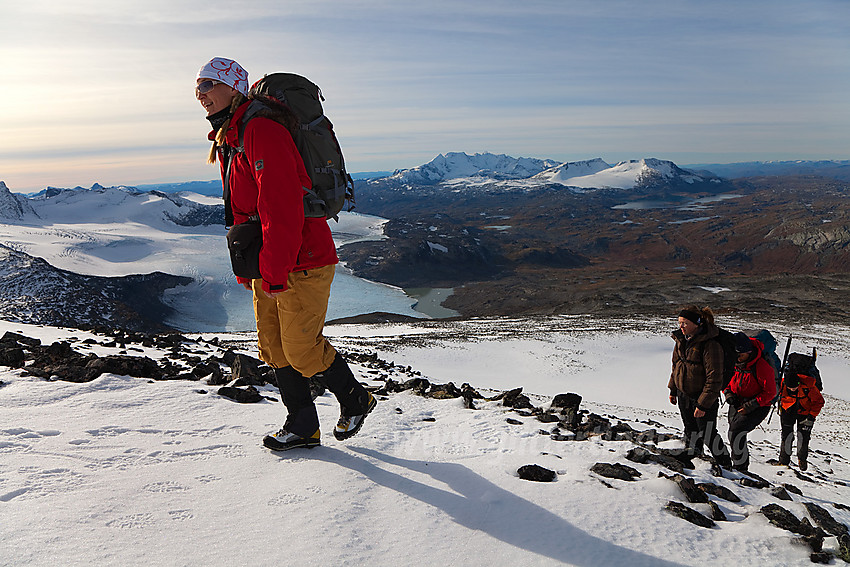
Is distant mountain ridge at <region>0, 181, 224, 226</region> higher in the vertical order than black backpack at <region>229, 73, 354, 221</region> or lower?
higher

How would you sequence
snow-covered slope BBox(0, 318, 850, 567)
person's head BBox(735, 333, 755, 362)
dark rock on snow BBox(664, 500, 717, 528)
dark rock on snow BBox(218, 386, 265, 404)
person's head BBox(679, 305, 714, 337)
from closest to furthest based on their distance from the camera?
1. snow-covered slope BBox(0, 318, 850, 567)
2. dark rock on snow BBox(664, 500, 717, 528)
3. dark rock on snow BBox(218, 386, 265, 404)
4. person's head BBox(679, 305, 714, 337)
5. person's head BBox(735, 333, 755, 362)

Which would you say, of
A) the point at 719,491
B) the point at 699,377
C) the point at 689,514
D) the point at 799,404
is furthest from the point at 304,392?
the point at 799,404

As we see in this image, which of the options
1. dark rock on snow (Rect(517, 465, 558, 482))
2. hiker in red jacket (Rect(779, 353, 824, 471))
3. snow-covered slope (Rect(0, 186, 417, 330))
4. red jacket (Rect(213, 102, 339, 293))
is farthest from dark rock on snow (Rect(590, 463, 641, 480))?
snow-covered slope (Rect(0, 186, 417, 330))

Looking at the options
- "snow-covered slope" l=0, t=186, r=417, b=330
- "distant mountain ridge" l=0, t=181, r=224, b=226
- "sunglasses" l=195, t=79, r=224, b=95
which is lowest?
"snow-covered slope" l=0, t=186, r=417, b=330

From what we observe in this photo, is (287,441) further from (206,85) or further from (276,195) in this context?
(206,85)

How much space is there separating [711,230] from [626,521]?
193176 mm

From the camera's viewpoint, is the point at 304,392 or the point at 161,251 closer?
the point at 304,392

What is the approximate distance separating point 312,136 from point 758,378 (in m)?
6.68

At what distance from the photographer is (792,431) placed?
8383 millimetres

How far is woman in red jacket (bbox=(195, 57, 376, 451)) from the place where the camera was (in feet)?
11.4

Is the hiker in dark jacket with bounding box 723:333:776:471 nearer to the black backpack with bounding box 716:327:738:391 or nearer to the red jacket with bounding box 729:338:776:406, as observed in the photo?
the red jacket with bounding box 729:338:776:406

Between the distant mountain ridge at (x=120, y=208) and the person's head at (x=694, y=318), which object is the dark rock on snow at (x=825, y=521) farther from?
the distant mountain ridge at (x=120, y=208)

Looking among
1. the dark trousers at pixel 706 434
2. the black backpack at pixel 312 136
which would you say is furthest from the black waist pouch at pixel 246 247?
the dark trousers at pixel 706 434

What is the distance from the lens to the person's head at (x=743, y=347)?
657cm
